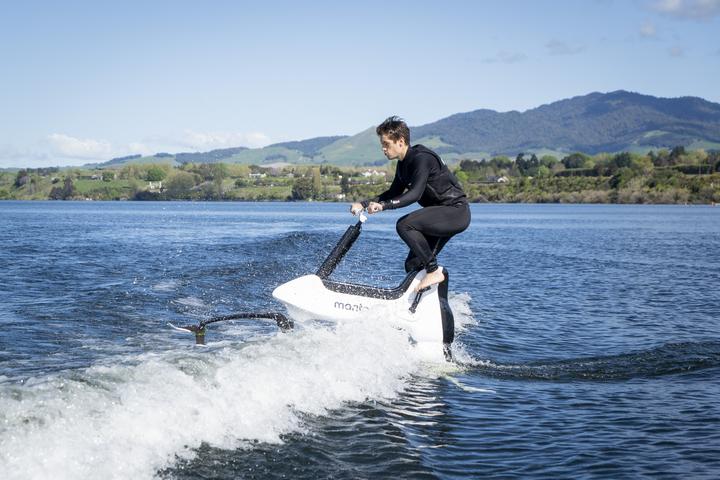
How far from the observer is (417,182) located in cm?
908

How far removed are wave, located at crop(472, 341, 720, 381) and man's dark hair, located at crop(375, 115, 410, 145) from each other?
3.55 metres

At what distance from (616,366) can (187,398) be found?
265 inches

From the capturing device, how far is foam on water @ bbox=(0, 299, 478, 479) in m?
5.56

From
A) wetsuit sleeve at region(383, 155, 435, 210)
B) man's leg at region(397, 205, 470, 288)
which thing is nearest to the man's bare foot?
man's leg at region(397, 205, 470, 288)

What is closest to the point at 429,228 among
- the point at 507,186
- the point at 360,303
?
the point at 360,303

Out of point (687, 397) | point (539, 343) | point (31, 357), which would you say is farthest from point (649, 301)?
point (31, 357)

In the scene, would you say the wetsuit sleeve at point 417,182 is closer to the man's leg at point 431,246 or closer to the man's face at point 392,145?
the man's face at point 392,145

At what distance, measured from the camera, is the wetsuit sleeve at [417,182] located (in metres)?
8.96

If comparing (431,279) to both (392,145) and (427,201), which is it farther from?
(392,145)

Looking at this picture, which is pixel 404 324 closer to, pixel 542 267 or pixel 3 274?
pixel 3 274

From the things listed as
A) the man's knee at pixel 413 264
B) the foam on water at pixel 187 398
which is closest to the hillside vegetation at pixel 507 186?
the man's knee at pixel 413 264

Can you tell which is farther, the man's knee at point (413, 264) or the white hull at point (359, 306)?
the man's knee at point (413, 264)

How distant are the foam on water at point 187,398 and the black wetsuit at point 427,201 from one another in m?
1.19

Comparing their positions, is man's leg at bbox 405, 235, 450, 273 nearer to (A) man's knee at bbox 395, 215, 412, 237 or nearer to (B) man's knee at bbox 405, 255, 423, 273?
(B) man's knee at bbox 405, 255, 423, 273
